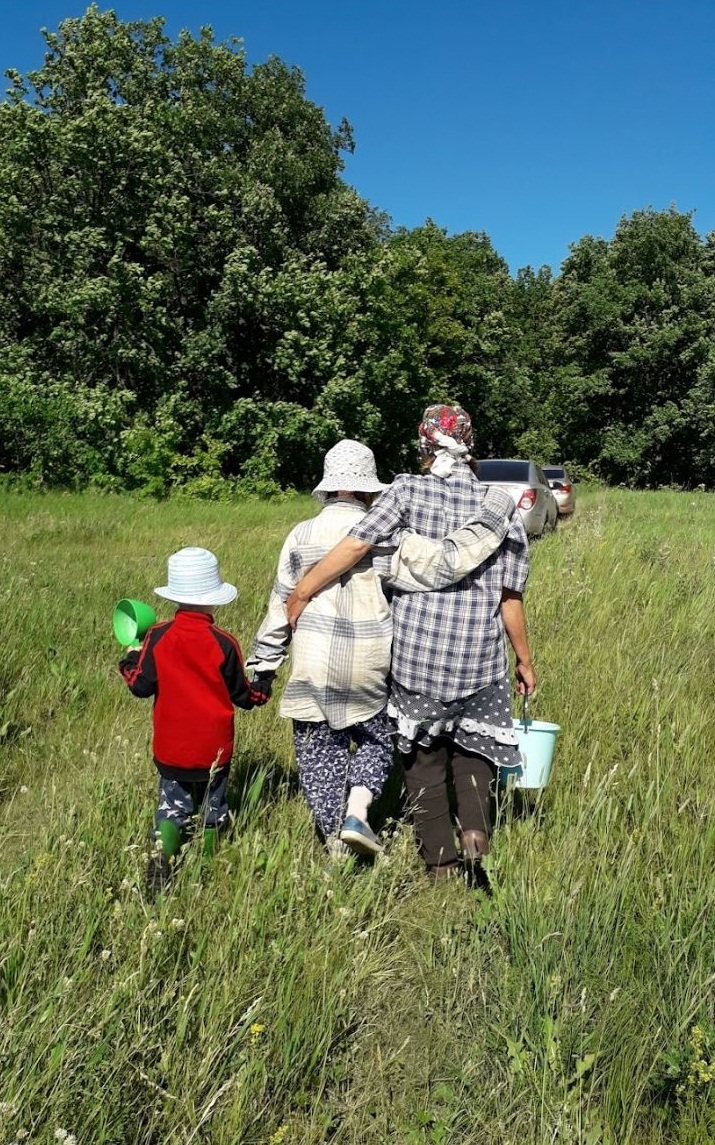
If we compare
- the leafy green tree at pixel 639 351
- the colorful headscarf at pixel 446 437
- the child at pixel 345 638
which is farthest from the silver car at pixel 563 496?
the leafy green tree at pixel 639 351

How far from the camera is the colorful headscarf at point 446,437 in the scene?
324 cm

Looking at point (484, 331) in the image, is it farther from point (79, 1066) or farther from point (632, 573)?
point (79, 1066)

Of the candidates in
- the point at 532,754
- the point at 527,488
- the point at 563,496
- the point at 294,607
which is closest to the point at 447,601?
the point at 294,607

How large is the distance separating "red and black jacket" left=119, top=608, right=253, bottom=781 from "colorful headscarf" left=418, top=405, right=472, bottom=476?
104cm

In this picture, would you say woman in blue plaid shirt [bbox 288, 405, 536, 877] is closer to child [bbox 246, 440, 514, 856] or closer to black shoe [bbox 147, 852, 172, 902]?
child [bbox 246, 440, 514, 856]

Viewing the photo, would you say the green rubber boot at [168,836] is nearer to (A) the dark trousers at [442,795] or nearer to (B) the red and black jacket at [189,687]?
(B) the red and black jacket at [189,687]

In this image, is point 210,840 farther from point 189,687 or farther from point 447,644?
point 447,644

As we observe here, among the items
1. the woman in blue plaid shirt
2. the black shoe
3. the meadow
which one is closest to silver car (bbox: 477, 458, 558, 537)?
the meadow

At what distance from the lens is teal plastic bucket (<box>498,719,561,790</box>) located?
3277 millimetres

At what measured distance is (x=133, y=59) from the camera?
840 inches

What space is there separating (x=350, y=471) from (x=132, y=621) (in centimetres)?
102

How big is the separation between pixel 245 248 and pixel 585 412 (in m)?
24.7

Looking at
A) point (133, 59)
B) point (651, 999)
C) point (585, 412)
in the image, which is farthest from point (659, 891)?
point (585, 412)

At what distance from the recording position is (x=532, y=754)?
3.30m
